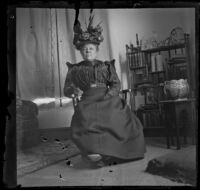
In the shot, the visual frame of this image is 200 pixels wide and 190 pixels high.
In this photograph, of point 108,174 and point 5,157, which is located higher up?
point 5,157

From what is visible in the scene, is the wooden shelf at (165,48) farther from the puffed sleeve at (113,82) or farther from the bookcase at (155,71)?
the puffed sleeve at (113,82)

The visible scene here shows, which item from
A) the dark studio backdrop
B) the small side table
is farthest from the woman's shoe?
the small side table

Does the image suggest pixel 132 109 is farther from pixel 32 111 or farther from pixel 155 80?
pixel 32 111

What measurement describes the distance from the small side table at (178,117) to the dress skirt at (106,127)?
19 cm

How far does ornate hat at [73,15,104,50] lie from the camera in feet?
6.41

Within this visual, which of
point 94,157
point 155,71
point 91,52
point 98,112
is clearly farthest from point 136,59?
point 94,157

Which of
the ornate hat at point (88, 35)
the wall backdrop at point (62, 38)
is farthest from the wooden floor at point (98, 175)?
the ornate hat at point (88, 35)

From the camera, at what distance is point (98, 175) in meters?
1.87

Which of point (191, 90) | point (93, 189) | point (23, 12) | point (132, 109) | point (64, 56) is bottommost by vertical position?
point (93, 189)

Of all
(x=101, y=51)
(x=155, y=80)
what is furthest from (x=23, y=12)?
(x=155, y=80)

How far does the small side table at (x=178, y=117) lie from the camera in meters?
1.92

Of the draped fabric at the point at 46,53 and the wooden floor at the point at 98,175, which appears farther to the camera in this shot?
the draped fabric at the point at 46,53

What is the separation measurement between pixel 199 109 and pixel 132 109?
461mm

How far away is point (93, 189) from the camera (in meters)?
1.87
